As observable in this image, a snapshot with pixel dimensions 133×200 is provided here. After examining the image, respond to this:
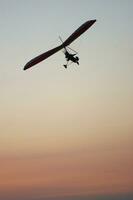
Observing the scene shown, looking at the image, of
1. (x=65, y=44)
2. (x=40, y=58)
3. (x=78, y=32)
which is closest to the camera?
(x=78, y=32)

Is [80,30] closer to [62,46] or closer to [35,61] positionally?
[62,46]

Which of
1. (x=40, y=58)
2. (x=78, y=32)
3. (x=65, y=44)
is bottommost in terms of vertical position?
(x=65, y=44)

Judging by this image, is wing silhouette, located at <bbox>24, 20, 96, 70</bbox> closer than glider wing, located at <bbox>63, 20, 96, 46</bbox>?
No

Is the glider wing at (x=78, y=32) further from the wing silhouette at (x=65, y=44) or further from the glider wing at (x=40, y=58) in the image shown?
the glider wing at (x=40, y=58)

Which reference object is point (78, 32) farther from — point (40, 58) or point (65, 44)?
point (40, 58)

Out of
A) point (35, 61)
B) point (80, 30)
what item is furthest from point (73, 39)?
point (35, 61)

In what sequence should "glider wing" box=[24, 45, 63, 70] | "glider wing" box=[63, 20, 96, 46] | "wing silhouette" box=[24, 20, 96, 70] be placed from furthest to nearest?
"glider wing" box=[24, 45, 63, 70], "wing silhouette" box=[24, 20, 96, 70], "glider wing" box=[63, 20, 96, 46]

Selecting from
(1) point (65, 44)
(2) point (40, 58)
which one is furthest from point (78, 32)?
(2) point (40, 58)

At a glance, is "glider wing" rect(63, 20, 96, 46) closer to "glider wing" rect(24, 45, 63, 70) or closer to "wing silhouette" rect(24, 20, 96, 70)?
"wing silhouette" rect(24, 20, 96, 70)

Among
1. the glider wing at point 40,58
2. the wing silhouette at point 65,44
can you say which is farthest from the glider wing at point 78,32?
the glider wing at point 40,58

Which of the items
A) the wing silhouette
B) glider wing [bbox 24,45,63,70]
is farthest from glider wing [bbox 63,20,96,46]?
glider wing [bbox 24,45,63,70]
